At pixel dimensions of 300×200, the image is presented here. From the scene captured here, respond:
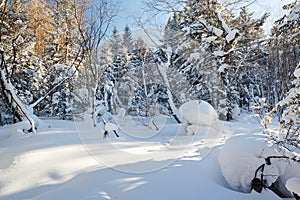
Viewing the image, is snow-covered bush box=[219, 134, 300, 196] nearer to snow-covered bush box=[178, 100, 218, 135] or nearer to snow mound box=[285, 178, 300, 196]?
snow mound box=[285, 178, 300, 196]

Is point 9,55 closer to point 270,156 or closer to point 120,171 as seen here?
point 120,171

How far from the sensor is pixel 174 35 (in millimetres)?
12602

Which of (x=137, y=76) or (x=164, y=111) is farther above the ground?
(x=137, y=76)

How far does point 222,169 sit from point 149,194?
129 cm

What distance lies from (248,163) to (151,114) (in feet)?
27.0

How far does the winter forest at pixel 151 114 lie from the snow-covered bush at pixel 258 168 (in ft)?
0.05

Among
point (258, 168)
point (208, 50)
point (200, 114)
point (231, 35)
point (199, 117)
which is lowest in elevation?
point (258, 168)

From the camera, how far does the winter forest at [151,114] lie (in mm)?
2703

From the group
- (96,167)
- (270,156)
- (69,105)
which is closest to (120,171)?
(96,167)

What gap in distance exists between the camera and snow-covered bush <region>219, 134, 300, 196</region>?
293 cm

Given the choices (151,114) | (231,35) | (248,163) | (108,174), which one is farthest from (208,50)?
(108,174)

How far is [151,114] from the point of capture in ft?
Result: 36.6

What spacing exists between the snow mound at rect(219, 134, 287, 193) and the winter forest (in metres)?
0.01

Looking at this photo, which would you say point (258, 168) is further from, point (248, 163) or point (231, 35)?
point (231, 35)
